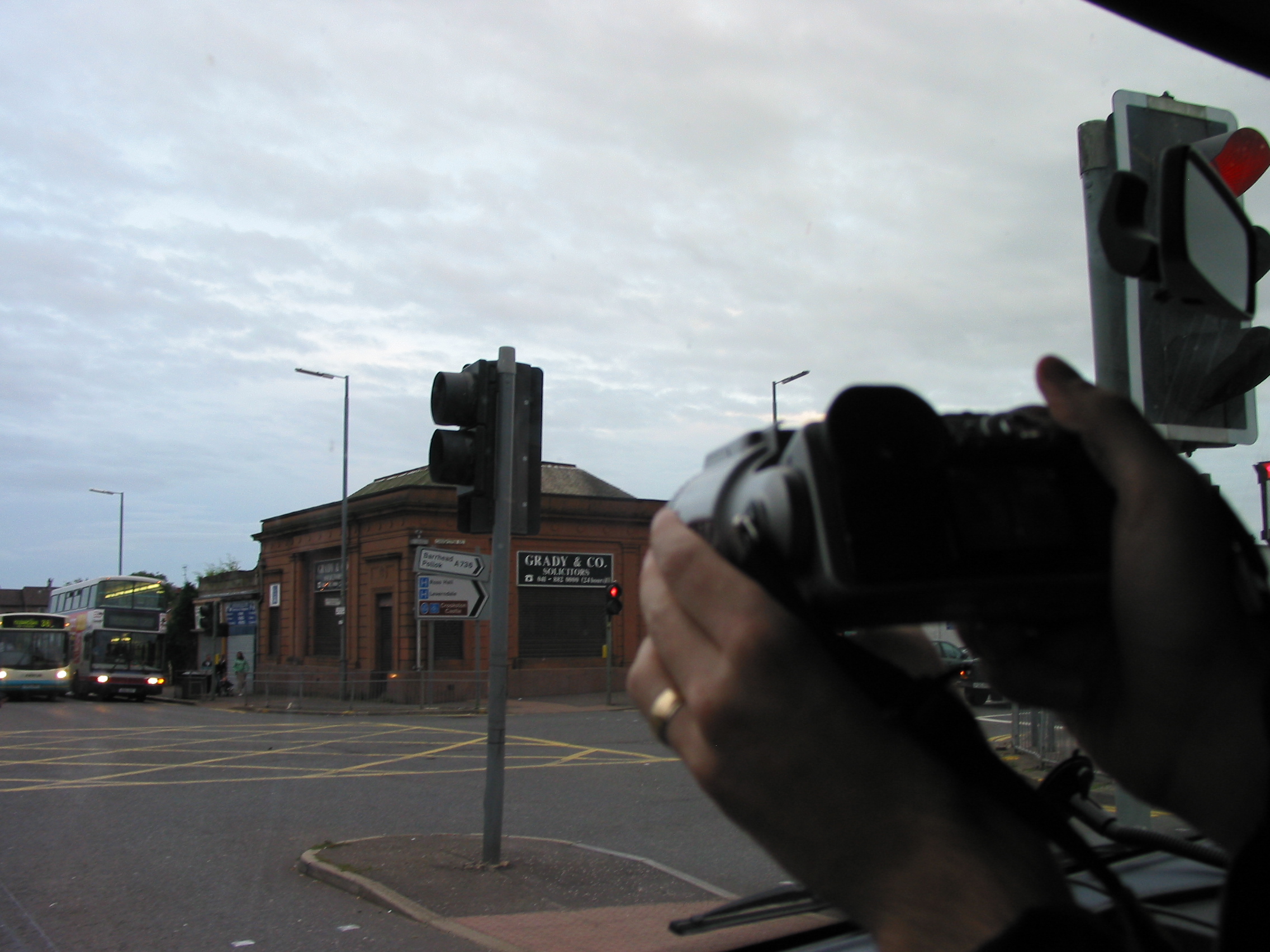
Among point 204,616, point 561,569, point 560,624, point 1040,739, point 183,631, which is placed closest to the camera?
point 1040,739

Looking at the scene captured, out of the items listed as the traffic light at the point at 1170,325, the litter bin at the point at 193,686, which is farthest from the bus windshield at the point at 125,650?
the traffic light at the point at 1170,325

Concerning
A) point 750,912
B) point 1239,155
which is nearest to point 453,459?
point 750,912

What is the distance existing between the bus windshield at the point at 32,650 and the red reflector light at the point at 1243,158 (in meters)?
31.5

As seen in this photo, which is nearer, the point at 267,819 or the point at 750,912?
the point at 750,912

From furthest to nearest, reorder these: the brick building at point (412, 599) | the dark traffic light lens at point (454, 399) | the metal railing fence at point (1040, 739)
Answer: the brick building at point (412, 599)
the dark traffic light lens at point (454, 399)
the metal railing fence at point (1040, 739)

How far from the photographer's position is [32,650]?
2845 centimetres

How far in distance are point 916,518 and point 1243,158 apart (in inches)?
73.5

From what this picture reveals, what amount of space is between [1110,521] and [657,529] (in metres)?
0.35

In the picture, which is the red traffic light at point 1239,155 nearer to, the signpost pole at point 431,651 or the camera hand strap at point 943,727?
the camera hand strap at point 943,727

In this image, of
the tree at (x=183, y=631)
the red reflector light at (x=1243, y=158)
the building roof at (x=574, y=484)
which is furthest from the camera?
the tree at (x=183, y=631)

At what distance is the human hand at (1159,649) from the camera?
2.83 feet

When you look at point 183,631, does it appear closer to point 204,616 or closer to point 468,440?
point 204,616

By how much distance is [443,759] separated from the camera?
13.5 metres

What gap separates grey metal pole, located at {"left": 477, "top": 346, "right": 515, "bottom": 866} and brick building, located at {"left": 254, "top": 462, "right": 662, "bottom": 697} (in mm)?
10670
